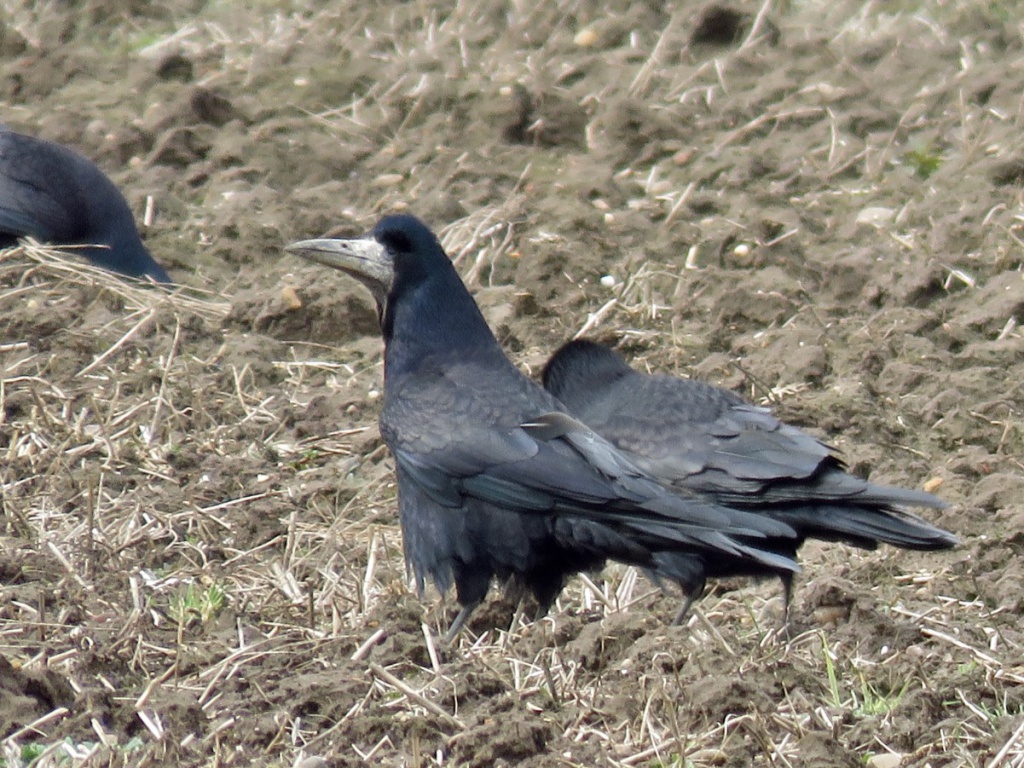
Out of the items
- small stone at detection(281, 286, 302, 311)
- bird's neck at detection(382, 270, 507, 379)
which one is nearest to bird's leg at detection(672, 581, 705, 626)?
bird's neck at detection(382, 270, 507, 379)

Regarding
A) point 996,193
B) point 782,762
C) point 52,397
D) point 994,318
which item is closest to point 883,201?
point 996,193

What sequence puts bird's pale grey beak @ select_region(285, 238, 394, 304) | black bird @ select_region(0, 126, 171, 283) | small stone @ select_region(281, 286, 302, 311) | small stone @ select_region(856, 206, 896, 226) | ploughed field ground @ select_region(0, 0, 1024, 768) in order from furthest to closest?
small stone @ select_region(856, 206, 896, 226) < black bird @ select_region(0, 126, 171, 283) < small stone @ select_region(281, 286, 302, 311) < bird's pale grey beak @ select_region(285, 238, 394, 304) < ploughed field ground @ select_region(0, 0, 1024, 768)

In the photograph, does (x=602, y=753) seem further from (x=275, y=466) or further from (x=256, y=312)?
(x=256, y=312)

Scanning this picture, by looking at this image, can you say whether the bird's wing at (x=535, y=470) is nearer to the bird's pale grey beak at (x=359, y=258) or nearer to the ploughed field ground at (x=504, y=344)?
the ploughed field ground at (x=504, y=344)

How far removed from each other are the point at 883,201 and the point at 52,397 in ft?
13.6

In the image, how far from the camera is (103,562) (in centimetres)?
582

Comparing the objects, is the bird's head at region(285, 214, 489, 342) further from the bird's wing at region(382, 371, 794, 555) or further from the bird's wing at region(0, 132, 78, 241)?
the bird's wing at region(0, 132, 78, 241)

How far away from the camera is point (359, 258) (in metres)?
6.32

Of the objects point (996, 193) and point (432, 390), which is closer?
point (432, 390)

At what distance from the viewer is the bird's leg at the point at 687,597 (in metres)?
5.64

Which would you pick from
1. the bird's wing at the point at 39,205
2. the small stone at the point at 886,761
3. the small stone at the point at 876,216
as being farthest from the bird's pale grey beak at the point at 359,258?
the small stone at the point at 876,216

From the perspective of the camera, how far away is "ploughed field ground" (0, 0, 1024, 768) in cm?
472

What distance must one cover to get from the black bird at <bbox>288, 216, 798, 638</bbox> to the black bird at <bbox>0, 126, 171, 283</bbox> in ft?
9.28

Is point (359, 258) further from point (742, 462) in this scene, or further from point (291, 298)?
point (291, 298)
